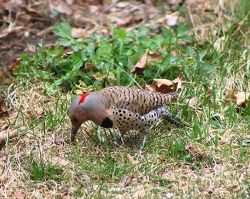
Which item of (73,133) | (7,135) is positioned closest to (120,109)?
(73,133)

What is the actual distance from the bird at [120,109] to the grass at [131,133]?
219 mm

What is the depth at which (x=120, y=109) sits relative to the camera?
6.02m

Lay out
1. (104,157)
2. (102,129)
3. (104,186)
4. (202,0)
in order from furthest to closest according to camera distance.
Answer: (202,0)
(102,129)
(104,157)
(104,186)

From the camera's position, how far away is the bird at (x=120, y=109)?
591 cm

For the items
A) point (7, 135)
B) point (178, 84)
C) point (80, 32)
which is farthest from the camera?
point (80, 32)

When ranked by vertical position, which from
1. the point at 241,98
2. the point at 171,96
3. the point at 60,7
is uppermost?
the point at 60,7

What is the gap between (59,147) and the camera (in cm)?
627

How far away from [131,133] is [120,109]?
66 centimetres

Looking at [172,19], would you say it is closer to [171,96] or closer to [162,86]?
[162,86]

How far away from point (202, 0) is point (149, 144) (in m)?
3.08

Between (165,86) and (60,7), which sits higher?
(60,7)

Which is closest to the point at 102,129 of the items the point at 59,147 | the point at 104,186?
the point at 59,147

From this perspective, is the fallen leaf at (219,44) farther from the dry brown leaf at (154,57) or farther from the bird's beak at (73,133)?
the bird's beak at (73,133)

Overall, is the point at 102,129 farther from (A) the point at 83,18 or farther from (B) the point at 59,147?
(A) the point at 83,18
